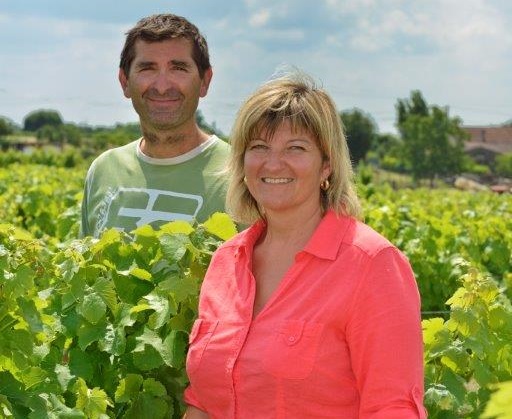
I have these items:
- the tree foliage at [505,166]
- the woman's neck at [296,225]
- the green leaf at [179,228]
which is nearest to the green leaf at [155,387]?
the green leaf at [179,228]

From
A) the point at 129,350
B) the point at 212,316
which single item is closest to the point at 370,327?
the point at 212,316

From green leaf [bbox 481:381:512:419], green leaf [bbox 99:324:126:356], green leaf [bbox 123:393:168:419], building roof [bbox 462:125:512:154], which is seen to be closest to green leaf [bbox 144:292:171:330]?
green leaf [bbox 99:324:126:356]

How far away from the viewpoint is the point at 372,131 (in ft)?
313

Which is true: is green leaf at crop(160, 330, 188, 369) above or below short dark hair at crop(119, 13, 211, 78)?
below

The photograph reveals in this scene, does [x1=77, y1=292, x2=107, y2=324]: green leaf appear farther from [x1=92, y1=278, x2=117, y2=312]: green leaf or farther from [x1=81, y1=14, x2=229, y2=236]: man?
[x1=81, y1=14, x2=229, y2=236]: man

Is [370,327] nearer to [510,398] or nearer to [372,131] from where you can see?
[510,398]

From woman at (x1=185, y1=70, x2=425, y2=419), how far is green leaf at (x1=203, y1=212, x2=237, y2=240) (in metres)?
0.58

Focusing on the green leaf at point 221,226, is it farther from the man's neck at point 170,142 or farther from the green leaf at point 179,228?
the man's neck at point 170,142

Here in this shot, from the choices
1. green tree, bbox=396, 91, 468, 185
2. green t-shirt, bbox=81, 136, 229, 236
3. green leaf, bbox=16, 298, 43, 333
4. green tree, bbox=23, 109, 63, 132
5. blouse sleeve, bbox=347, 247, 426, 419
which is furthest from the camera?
green tree, bbox=23, 109, 63, 132

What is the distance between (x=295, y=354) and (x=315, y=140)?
62cm

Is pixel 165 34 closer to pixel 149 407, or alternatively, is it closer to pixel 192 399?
pixel 149 407

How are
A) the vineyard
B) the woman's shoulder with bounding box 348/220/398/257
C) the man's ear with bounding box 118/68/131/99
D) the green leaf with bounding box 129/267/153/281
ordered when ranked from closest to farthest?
the woman's shoulder with bounding box 348/220/398/257 < the vineyard < the green leaf with bounding box 129/267/153/281 < the man's ear with bounding box 118/68/131/99

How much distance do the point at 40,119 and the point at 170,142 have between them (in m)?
149

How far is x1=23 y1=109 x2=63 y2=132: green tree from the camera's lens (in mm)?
147875
